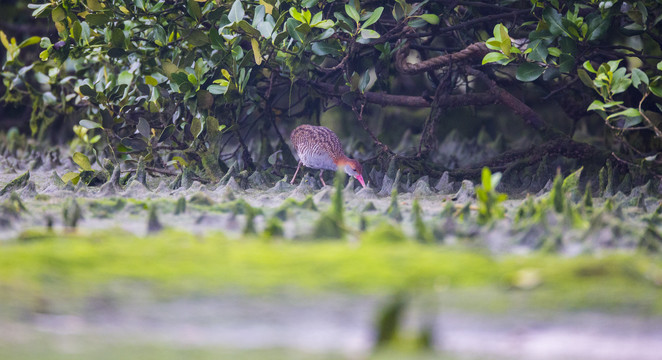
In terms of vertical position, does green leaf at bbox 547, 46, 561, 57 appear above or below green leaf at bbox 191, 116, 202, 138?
above

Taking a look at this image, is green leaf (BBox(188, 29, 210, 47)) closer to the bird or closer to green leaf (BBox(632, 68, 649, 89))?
the bird

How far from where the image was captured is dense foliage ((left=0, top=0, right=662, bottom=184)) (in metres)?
3.54

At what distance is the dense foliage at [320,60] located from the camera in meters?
3.54

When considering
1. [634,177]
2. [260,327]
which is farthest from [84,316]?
[634,177]

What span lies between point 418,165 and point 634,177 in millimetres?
1186

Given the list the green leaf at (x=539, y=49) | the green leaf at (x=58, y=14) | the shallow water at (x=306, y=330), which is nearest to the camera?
the shallow water at (x=306, y=330)

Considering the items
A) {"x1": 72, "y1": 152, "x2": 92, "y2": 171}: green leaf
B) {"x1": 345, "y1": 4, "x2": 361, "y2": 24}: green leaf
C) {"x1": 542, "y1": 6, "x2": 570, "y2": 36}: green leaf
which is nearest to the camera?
{"x1": 542, "y1": 6, "x2": 570, "y2": 36}: green leaf

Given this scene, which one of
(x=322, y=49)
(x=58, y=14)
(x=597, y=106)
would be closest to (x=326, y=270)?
(x=597, y=106)

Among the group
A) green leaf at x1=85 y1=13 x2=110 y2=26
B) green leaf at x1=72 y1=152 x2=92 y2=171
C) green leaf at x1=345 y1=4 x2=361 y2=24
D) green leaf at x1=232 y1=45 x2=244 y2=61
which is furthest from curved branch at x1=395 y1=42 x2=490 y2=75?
green leaf at x1=72 y1=152 x2=92 y2=171

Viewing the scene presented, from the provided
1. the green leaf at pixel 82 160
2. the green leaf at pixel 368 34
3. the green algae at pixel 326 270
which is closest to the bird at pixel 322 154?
the green leaf at pixel 368 34

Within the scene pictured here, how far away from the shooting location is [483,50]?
4.03 m

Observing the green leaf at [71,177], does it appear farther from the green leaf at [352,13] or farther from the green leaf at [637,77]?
the green leaf at [637,77]

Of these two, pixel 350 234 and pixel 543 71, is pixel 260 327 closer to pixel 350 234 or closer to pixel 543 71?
pixel 350 234

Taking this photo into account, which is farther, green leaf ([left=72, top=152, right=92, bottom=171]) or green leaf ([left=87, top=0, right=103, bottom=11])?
green leaf ([left=72, top=152, right=92, bottom=171])
